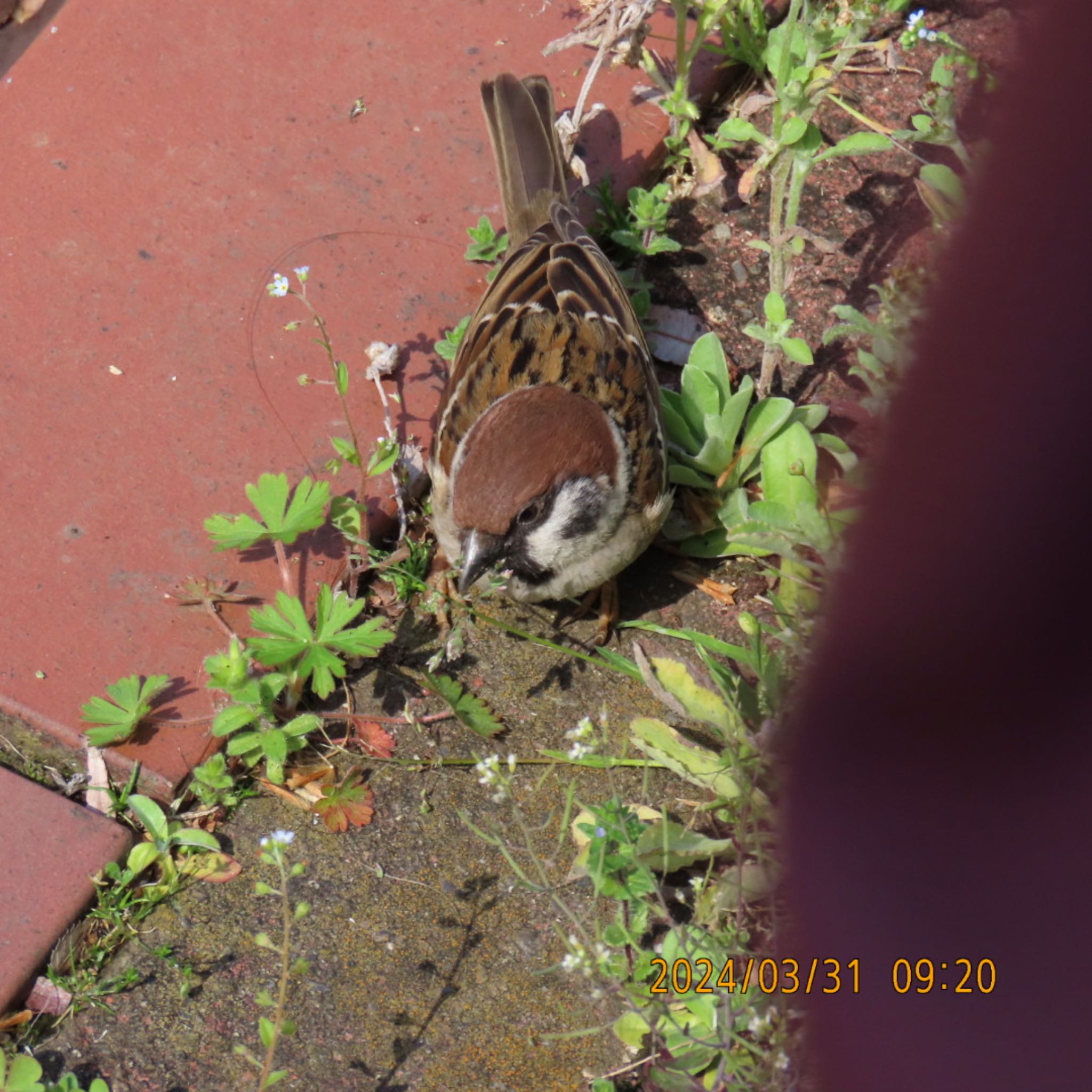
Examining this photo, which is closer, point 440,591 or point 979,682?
point 979,682

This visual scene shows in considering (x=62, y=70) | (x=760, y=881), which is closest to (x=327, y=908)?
(x=760, y=881)

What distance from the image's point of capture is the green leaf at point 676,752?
8.51ft

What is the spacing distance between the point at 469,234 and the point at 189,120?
0.90 m

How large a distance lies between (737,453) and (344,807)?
135 cm

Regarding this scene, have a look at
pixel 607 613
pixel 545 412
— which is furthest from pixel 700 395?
pixel 607 613

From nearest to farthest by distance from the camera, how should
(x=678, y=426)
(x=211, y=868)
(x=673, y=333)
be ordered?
(x=211, y=868), (x=678, y=426), (x=673, y=333)

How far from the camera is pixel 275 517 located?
280 centimetres

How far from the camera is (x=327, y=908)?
2.52 m

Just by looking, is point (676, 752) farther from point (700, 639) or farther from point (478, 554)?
point (478, 554)

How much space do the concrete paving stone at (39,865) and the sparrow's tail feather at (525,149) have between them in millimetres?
1856

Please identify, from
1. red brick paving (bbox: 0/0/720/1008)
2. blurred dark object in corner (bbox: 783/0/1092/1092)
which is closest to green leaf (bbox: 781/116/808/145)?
red brick paving (bbox: 0/0/720/1008)

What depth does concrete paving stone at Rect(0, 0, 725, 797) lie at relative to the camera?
2.80 meters

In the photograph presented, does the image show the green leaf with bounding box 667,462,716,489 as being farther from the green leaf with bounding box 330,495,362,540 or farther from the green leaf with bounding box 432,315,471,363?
the green leaf with bounding box 330,495,362,540

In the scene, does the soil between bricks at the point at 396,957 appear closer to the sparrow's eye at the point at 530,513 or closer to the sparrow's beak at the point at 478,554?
the sparrow's beak at the point at 478,554
